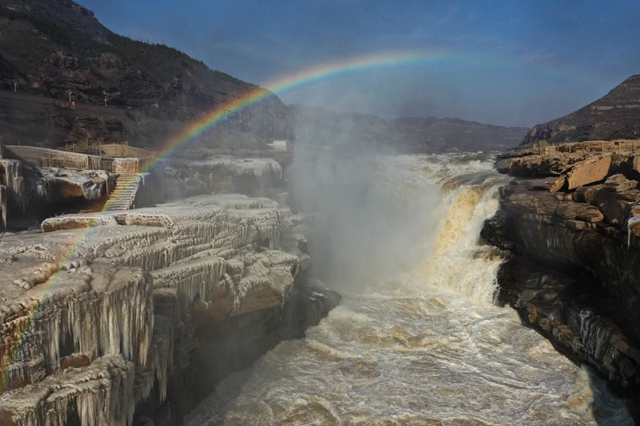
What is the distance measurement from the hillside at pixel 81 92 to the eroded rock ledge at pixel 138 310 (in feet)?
44.3

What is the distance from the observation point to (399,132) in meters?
68.8

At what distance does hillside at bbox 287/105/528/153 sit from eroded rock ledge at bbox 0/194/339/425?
22884 mm

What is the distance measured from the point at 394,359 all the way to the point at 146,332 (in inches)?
219

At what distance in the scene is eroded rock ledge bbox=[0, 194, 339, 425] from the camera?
4.04m

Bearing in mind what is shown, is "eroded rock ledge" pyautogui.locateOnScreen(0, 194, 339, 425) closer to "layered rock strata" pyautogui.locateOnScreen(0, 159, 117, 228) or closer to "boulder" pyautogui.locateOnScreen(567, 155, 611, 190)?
"layered rock strata" pyautogui.locateOnScreen(0, 159, 117, 228)

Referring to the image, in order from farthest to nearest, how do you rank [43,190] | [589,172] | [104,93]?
[104,93] < [589,172] < [43,190]

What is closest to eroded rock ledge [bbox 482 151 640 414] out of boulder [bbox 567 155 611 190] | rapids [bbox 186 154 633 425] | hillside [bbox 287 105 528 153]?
boulder [bbox 567 155 611 190]

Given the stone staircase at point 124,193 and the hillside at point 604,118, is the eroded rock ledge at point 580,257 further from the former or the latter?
the hillside at point 604,118

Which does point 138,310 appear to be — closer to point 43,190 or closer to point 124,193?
point 43,190

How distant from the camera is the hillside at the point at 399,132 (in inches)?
1551

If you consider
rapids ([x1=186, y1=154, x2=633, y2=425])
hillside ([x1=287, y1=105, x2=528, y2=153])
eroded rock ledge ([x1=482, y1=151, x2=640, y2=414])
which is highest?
hillside ([x1=287, y1=105, x2=528, y2=153])

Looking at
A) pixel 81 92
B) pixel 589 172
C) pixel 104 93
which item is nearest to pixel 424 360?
pixel 589 172

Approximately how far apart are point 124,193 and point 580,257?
455 inches

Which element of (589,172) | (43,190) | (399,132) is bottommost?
(43,190)
